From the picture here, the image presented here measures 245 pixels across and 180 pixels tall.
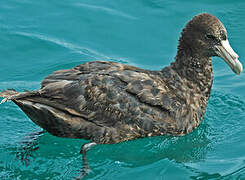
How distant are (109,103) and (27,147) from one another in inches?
50.2

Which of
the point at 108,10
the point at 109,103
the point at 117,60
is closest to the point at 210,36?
the point at 109,103

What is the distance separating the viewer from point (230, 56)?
615 cm

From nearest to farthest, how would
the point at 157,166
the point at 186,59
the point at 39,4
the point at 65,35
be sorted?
the point at 157,166, the point at 186,59, the point at 65,35, the point at 39,4

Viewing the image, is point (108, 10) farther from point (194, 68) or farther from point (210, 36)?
point (210, 36)

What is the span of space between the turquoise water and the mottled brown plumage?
0.23 meters

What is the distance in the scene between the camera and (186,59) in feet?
21.1

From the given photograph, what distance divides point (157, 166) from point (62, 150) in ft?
3.96

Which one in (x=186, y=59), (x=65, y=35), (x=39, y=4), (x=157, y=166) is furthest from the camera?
(x=39, y=4)

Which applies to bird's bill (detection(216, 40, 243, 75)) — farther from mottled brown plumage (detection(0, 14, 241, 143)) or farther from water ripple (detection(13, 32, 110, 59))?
water ripple (detection(13, 32, 110, 59))

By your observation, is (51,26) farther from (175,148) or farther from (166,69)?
(175,148)

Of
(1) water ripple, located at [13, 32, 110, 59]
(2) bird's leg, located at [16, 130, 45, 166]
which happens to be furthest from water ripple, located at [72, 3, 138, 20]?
(2) bird's leg, located at [16, 130, 45, 166]

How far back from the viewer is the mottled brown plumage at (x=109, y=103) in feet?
19.5

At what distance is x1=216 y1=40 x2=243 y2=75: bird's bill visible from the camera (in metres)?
6.11

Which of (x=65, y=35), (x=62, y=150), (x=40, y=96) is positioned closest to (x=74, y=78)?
(x=40, y=96)
